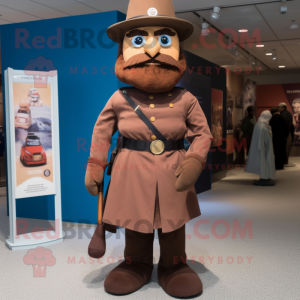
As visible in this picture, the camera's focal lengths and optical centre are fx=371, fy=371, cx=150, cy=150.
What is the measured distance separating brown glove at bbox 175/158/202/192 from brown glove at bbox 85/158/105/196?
463mm

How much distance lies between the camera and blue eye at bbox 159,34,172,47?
2.12 meters

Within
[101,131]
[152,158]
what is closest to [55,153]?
[101,131]

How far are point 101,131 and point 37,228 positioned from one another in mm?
1874

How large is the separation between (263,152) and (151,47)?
444cm

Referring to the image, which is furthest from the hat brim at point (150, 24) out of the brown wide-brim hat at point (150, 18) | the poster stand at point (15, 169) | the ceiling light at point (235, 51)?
the ceiling light at point (235, 51)

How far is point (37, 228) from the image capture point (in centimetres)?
370

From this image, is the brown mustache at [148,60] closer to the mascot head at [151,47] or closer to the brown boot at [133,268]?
the mascot head at [151,47]

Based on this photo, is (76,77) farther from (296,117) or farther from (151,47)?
(296,117)

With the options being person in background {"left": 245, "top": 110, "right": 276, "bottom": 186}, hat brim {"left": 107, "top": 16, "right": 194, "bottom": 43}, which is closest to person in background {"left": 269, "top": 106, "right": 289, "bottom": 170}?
person in background {"left": 245, "top": 110, "right": 276, "bottom": 186}

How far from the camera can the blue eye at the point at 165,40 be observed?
212cm

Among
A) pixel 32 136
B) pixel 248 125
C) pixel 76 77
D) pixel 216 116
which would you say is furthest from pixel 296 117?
pixel 32 136

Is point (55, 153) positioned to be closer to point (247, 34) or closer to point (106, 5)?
point (106, 5)

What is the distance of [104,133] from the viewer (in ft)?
7.50

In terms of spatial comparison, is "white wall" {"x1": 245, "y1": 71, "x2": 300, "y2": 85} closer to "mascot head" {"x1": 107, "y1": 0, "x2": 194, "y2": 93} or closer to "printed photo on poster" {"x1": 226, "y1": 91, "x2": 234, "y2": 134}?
"printed photo on poster" {"x1": 226, "y1": 91, "x2": 234, "y2": 134}
